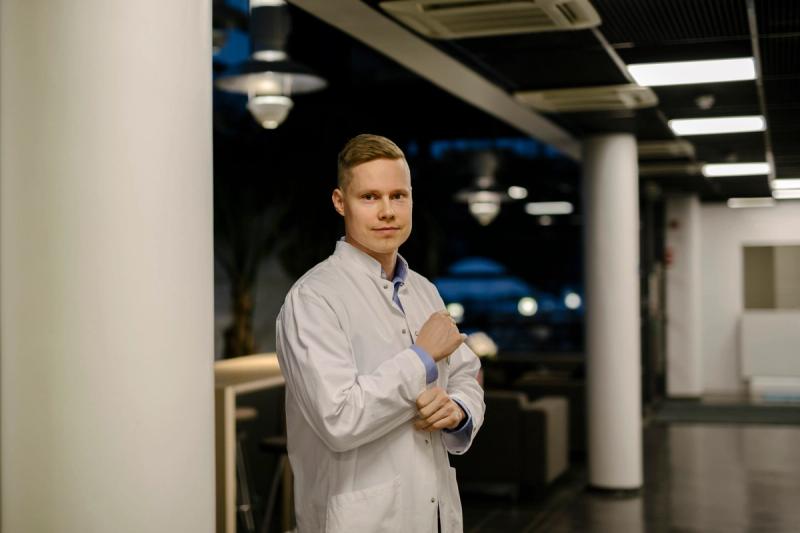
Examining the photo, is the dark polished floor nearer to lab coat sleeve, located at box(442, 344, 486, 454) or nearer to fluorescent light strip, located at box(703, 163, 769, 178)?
fluorescent light strip, located at box(703, 163, 769, 178)

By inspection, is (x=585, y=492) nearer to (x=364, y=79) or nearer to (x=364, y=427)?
(x=364, y=79)

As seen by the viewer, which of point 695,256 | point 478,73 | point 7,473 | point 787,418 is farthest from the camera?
point 695,256

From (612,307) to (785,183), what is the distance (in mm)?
5293

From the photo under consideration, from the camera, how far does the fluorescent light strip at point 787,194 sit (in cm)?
1314

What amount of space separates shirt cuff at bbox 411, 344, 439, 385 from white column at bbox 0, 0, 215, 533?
1.62 ft

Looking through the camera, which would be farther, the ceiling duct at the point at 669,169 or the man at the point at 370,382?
the ceiling duct at the point at 669,169

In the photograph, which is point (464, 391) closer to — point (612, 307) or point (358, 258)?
point (358, 258)

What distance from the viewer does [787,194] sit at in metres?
13.6

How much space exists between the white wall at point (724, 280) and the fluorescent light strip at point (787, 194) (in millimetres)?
1071

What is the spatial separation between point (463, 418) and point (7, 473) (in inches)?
37.0

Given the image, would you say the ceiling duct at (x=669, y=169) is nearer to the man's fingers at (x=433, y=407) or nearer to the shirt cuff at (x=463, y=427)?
the shirt cuff at (x=463, y=427)

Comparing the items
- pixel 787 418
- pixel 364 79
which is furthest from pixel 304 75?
pixel 787 418

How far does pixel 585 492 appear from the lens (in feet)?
26.0

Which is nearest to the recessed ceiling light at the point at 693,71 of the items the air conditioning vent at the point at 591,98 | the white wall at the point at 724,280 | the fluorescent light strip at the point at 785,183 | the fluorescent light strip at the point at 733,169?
the air conditioning vent at the point at 591,98
